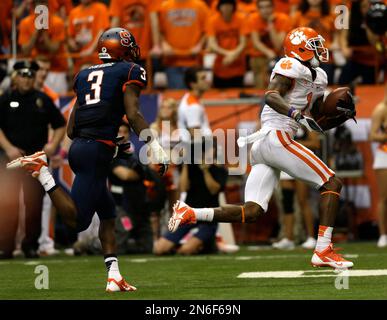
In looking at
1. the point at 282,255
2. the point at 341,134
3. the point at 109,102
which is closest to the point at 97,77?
the point at 109,102

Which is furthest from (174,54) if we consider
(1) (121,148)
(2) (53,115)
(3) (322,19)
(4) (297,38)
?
(1) (121,148)

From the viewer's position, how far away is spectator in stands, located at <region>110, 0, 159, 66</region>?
14680 mm

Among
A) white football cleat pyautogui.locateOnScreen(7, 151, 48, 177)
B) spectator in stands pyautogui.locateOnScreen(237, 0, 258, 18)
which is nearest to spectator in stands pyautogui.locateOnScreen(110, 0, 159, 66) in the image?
spectator in stands pyautogui.locateOnScreen(237, 0, 258, 18)

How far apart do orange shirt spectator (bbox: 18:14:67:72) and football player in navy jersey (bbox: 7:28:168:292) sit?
659 cm

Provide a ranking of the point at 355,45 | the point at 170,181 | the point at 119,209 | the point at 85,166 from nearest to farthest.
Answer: the point at 85,166 < the point at 119,209 < the point at 170,181 < the point at 355,45

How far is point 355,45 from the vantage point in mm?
14219

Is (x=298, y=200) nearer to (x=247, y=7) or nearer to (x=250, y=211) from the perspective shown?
(x=247, y=7)

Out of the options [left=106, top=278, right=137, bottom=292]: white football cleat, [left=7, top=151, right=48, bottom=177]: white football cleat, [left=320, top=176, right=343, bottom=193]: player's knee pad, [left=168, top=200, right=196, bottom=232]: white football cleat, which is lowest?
[left=106, top=278, right=137, bottom=292]: white football cleat

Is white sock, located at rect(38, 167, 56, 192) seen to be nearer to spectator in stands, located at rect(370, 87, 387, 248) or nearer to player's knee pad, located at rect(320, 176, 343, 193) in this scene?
player's knee pad, located at rect(320, 176, 343, 193)

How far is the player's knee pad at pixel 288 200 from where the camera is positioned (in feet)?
42.4

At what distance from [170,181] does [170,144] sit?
57 centimetres

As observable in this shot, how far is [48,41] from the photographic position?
14758mm

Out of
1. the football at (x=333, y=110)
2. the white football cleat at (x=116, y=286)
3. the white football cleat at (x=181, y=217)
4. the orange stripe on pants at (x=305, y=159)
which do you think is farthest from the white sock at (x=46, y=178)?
the football at (x=333, y=110)

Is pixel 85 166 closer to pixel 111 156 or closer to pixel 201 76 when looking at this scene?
pixel 111 156
